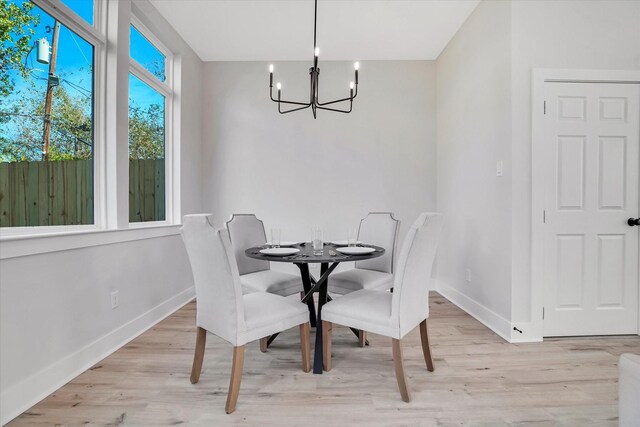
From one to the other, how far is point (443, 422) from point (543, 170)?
1.95 m

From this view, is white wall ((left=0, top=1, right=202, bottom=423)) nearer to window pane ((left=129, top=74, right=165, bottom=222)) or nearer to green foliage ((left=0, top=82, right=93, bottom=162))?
window pane ((left=129, top=74, right=165, bottom=222))

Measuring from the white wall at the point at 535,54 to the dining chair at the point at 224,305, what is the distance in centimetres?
181

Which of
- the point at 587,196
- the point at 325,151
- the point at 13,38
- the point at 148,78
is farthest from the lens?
the point at 325,151

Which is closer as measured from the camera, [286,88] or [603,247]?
[603,247]

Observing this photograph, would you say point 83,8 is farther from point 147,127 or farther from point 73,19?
point 147,127

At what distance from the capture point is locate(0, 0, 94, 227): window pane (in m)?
1.73

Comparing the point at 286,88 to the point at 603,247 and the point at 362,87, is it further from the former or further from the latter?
the point at 603,247

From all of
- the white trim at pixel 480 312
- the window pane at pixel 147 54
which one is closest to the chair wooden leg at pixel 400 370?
the white trim at pixel 480 312

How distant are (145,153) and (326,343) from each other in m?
2.43

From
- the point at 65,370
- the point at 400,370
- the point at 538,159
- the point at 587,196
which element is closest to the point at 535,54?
the point at 538,159

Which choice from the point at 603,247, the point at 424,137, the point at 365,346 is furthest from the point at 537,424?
the point at 424,137

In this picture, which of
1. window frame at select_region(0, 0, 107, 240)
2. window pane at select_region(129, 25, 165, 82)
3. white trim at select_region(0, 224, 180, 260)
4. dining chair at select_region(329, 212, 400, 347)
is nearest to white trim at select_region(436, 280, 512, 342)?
dining chair at select_region(329, 212, 400, 347)

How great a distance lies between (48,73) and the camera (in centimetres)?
195

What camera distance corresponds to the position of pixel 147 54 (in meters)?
3.04
